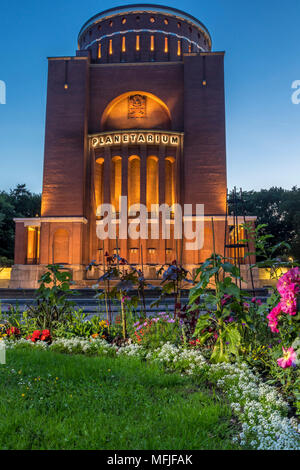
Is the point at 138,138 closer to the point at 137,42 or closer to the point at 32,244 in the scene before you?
the point at 137,42

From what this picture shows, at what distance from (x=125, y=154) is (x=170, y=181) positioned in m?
3.78

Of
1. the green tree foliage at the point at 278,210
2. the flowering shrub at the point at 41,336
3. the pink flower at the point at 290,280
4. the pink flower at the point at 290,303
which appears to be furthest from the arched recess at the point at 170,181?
the pink flower at the point at 290,303

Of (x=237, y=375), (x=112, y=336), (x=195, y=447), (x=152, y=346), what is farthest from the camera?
(x=112, y=336)

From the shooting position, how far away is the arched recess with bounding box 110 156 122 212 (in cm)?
2542

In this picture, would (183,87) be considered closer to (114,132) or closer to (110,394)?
(114,132)

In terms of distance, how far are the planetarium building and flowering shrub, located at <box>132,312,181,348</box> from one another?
17.1 meters

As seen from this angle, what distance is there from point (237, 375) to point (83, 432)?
1786 millimetres

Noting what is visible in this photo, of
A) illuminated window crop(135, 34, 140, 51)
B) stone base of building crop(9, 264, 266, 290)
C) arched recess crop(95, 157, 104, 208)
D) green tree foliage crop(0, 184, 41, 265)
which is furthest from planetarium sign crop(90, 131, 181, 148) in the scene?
green tree foliage crop(0, 184, 41, 265)

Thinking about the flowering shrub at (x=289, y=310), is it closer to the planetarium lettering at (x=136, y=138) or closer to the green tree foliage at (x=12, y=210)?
the planetarium lettering at (x=136, y=138)

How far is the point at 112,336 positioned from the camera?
5559 mm

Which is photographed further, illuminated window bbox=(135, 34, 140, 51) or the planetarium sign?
illuminated window bbox=(135, 34, 140, 51)

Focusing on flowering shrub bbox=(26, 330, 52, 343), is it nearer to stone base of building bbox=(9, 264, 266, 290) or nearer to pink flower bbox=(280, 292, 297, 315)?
pink flower bbox=(280, 292, 297, 315)

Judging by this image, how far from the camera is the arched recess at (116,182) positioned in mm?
25422
